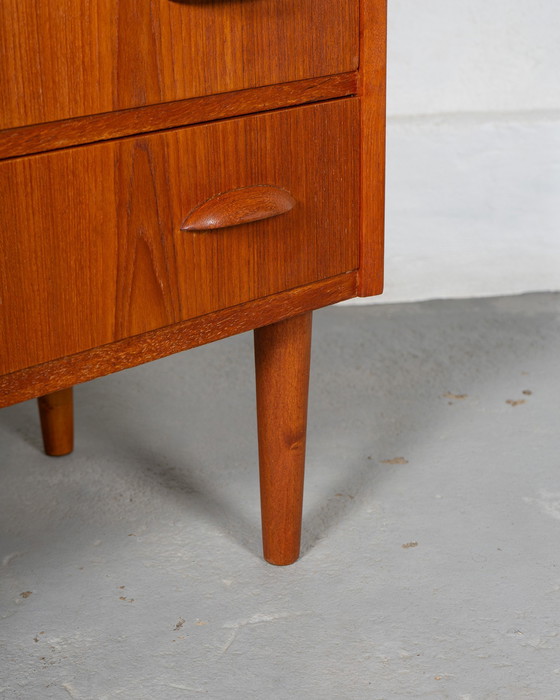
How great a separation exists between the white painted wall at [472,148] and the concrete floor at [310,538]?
352 mm

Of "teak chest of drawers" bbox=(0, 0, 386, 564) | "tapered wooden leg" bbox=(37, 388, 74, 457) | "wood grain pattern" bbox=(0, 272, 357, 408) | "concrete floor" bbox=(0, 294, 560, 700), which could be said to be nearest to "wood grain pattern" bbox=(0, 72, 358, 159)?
"teak chest of drawers" bbox=(0, 0, 386, 564)

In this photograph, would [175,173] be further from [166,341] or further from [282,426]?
[282,426]

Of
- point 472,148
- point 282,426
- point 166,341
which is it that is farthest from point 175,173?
point 472,148

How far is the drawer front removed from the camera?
79cm

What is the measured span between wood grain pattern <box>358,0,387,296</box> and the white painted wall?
107 cm

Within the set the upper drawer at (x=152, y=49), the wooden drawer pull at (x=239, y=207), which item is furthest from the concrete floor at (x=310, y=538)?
the upper drawer at (x=152, y=49)

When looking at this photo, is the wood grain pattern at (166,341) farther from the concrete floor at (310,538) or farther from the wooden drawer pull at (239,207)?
the concrete floor at (310,538)

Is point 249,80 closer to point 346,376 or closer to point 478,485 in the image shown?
point 478,485

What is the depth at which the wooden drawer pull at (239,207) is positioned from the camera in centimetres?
88

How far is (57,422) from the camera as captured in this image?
1.42 m

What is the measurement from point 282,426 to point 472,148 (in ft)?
3.75

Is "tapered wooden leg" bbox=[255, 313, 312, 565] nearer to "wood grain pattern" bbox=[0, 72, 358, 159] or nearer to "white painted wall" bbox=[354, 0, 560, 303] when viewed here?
"wood grain pattern" bbox=[0, 72, 358, 159]

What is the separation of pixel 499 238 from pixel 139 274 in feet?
4.59

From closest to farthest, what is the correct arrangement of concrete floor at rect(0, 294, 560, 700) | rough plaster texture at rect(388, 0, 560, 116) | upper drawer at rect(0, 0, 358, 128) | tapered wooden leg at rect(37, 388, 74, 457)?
upper drawer at rect(0, 0, 358, 128) → concrete floor at rect(0, 294, 560, 700) → tapered wooden leg at rect(37, 388, 74, 457) → rough plaster texture at rect(388, 0, 560, 116)
